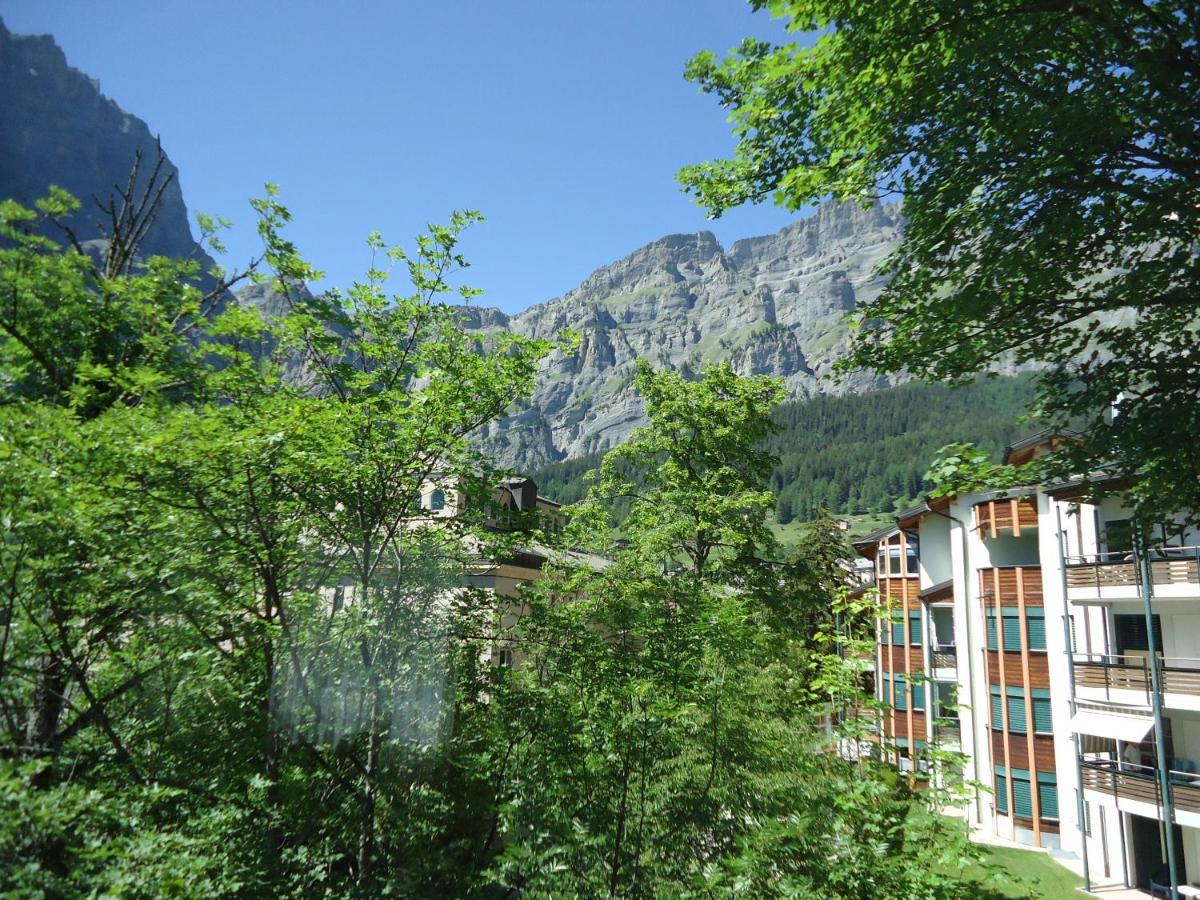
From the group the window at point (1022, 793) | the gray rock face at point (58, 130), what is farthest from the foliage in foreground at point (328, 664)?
the gray rock face at point (58, 130)

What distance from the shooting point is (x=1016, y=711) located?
22828 millimetres

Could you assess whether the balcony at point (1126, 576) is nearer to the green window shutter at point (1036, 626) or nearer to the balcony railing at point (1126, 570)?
the balcony railing at point (1126, 570)

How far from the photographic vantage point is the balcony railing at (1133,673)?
17.2m

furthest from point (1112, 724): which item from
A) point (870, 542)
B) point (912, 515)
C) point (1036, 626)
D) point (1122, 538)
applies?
point (870, 542)

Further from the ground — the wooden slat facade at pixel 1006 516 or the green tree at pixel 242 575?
the wooden slat facade at pixel 1006 516

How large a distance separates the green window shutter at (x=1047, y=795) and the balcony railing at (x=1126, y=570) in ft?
21.0

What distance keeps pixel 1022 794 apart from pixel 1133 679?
6365 mm

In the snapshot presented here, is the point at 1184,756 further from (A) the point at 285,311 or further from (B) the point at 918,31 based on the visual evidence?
(A) the point at 285,311

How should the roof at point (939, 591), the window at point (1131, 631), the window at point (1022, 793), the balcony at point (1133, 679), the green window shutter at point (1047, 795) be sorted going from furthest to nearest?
the roof at point (939, 591)
the window at point (1022, 793)
the green window shutter at point (1047, 795)
the window at point (1131, 631)
the balcony at point (1133, 679)

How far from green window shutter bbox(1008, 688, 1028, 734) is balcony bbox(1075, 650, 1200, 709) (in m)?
2.45

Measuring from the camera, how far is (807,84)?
6234 mm

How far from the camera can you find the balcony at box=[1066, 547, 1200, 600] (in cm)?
1797

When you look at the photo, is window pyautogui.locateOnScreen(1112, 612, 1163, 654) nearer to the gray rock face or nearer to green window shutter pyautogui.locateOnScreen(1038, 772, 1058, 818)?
green window shutter pyautogui.locateOnScreen(1038, 772, 1058, 818)

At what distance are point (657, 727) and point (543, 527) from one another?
3308 mm
